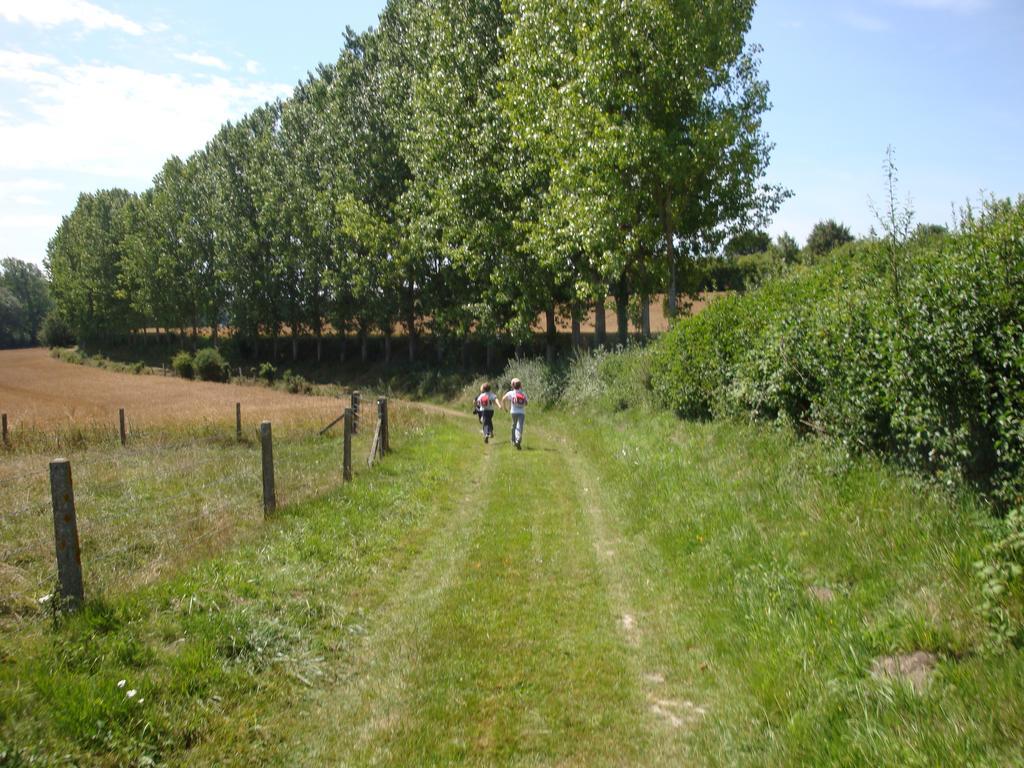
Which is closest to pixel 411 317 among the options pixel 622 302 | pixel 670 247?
pixel 622 302

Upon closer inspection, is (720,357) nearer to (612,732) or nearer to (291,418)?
(612,732)

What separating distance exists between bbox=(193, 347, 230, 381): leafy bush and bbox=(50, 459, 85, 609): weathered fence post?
54124mm

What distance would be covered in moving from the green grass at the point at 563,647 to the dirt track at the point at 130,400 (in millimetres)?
18594

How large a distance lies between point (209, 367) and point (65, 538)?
54604 mm

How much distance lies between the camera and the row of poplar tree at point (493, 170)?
68.7 ft

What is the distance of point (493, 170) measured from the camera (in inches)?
1150

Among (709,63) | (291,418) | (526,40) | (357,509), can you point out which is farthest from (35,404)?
(709,63)

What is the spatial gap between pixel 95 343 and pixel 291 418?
85739mm

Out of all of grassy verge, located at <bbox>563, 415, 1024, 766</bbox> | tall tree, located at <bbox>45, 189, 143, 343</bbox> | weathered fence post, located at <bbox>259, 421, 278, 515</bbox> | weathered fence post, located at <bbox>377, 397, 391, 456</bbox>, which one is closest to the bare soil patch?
grassy verge, located at <bbox>563, 415, 1024, 766</bbox>

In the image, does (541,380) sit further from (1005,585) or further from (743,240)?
(1005,585)

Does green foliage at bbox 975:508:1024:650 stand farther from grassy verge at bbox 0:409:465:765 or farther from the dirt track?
the dirt track

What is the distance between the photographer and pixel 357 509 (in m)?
10.9

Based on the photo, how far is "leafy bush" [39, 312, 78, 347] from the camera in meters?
105

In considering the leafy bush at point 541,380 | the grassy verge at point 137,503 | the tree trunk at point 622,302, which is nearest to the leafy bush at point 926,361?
the grassy verge at point 137,503
